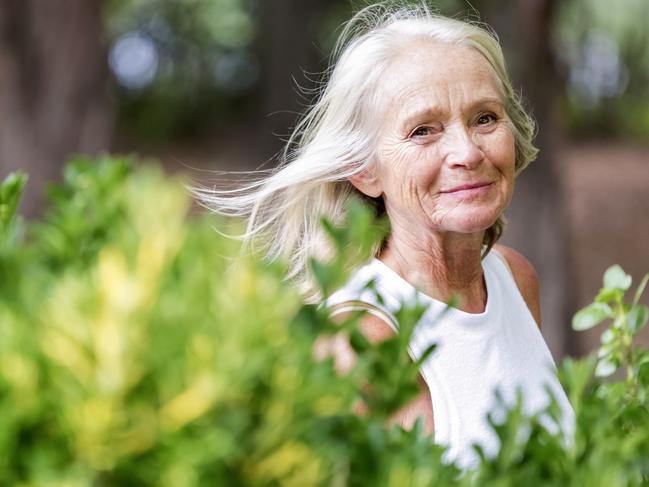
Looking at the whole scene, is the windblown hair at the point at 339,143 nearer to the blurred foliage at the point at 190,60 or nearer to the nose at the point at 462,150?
the nose at the point at 462,150

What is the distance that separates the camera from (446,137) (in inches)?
93.8

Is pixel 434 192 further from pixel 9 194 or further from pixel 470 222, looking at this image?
pixel 9 194

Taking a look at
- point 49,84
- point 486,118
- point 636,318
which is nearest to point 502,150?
point 486,118

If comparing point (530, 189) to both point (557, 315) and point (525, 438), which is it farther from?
point (525, 438)

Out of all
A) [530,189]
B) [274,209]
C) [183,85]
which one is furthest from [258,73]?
[274,209]

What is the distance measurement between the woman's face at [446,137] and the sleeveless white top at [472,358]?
0.67 feet

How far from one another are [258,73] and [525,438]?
18747 millimetres

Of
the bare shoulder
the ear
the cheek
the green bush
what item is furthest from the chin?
the green bush

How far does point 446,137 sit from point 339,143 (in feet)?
0.95

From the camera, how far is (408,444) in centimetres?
120

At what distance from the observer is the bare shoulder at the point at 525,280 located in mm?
2867

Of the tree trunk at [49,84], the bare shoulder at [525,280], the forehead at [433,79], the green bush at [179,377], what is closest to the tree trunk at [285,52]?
the tree trunk at [49,84]

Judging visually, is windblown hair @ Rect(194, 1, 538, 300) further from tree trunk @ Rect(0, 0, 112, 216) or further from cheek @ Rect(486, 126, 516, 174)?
tree trunk @ Rect(0, 0, 112, 216)

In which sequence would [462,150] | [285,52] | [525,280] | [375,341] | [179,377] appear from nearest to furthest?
[179,377] < [375,341] < [462,150] < [525,280] < [285,52]
